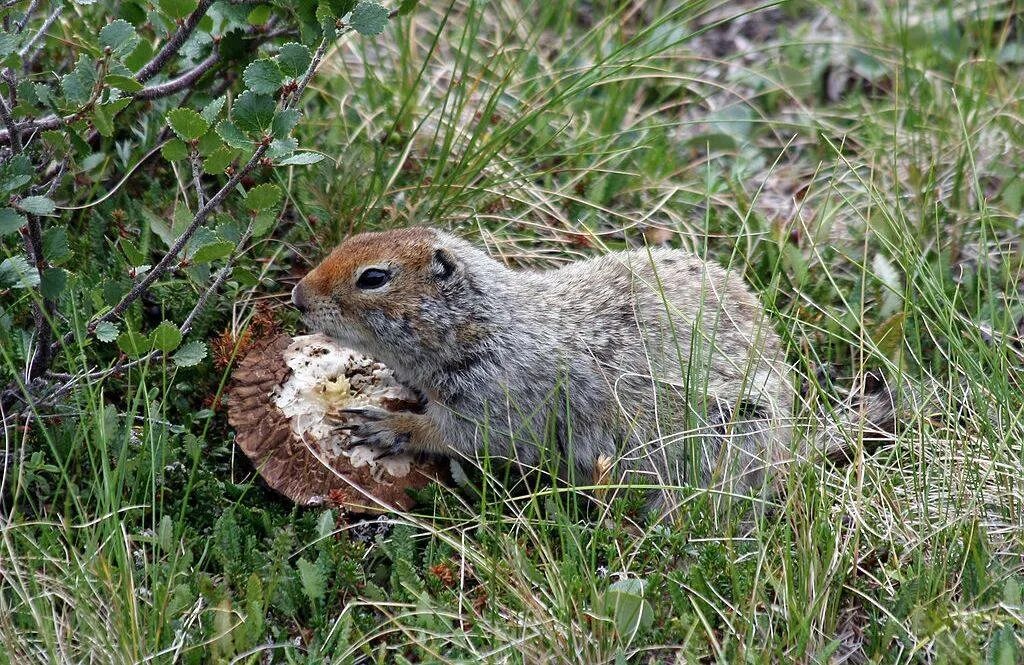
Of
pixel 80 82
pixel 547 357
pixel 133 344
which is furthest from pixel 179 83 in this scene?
pixel 547 357

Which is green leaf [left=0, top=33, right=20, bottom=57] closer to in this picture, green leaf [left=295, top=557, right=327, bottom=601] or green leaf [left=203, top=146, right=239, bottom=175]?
green leaf [left=203, top=146, right=239, bottom=175]

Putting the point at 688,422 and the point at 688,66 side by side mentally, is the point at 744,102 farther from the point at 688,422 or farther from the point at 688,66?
the point at 688,422

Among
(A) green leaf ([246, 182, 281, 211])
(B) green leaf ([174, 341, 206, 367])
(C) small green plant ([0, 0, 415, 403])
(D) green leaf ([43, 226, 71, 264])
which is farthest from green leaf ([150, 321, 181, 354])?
(A) green leaf ([246, 182, 281, 211])

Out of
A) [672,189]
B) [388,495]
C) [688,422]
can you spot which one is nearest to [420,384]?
[388,495]

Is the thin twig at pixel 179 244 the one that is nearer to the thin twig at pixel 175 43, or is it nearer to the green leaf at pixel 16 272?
the green leaf at pixel 16 272

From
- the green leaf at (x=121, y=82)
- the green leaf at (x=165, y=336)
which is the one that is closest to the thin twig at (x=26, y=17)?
the green leaf at (x=121, y=82)

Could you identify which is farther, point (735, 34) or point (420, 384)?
point (735, 34)

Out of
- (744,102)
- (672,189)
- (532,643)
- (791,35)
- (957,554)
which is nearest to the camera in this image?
(532,643)
